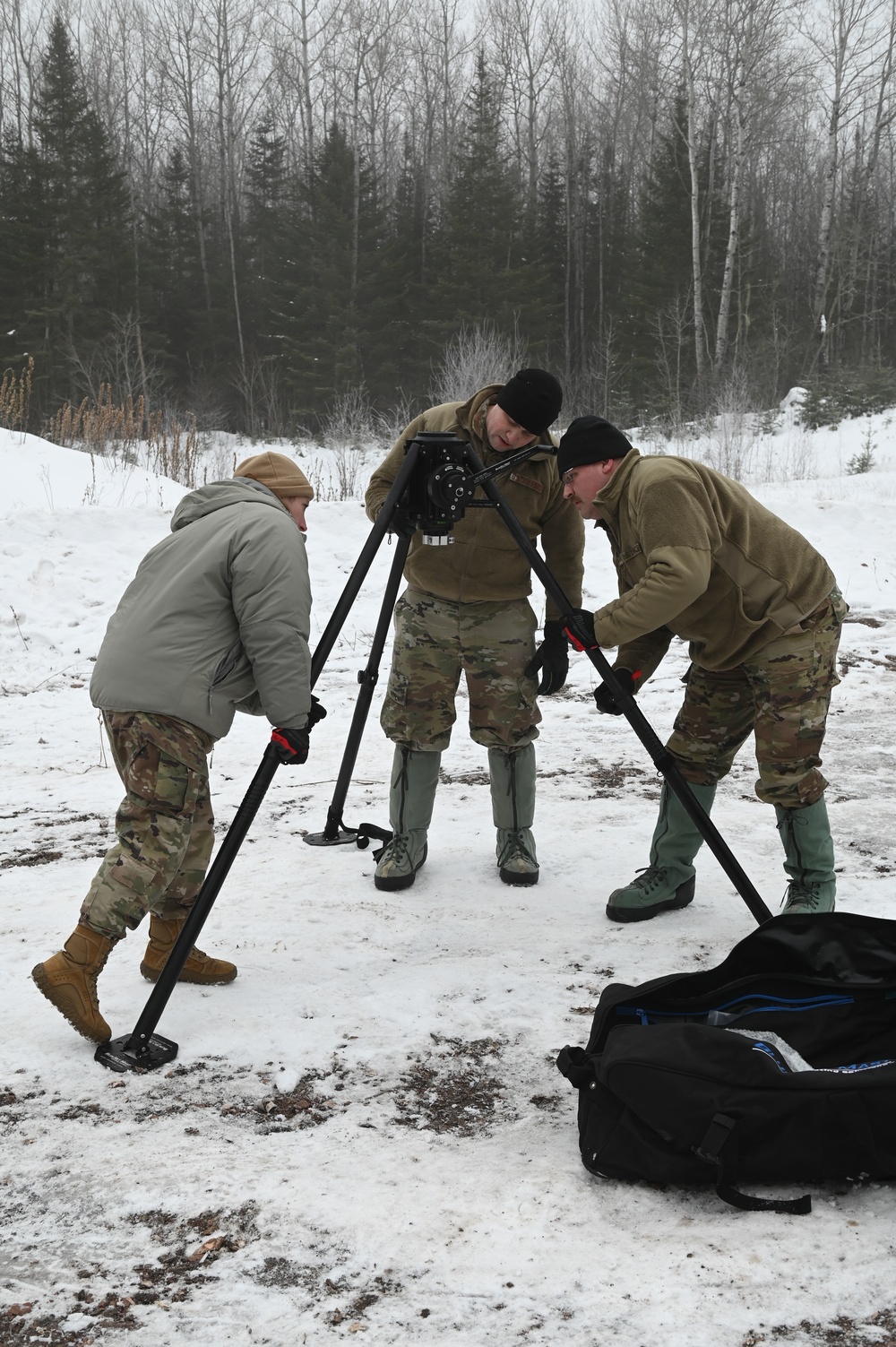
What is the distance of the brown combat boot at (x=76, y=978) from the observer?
9.95 feet

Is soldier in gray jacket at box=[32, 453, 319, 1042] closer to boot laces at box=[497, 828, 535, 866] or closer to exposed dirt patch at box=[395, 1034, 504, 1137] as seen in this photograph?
exposed dirt patch at box=[395, 1034, 504, 1137]

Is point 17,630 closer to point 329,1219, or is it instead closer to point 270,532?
point 270,532

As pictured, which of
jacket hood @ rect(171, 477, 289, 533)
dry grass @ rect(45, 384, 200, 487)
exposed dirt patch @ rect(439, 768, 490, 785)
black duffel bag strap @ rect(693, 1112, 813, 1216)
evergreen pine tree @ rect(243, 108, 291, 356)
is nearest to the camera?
black duffel bag strap @ rect(693, 1112, 813, 1216)

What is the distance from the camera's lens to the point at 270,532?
311 centimetres

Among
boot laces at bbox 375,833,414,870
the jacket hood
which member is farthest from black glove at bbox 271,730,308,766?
boot laces at bbox 375,833,414,870

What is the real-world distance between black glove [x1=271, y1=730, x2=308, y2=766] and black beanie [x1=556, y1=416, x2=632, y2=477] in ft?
4.30

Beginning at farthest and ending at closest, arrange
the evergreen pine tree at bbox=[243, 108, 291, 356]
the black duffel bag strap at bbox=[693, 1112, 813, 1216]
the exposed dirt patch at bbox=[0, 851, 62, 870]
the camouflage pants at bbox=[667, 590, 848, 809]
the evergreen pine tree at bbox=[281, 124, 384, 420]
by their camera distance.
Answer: the evergreen pine tree at bbox=[243, 108, 291, 356] → the evergreen pine tree at bbox=[281, 124, 384, 420] → the exposed dirt patch at bbox=[0, 851, 62, 870] → the camouflage pants at bbox=[667, 590, 848, 809] → the black duffel bag strap at bbox=[693, 1112, 813, 1216]

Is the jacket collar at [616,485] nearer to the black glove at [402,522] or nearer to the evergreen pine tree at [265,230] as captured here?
the black glove at [402,522]

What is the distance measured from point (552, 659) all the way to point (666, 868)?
0.89 meters

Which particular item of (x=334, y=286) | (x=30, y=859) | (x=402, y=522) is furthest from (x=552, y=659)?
(x=334, y=286)

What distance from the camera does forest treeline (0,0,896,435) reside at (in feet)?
87.9

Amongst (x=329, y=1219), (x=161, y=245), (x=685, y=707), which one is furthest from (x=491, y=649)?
(x=161, y=245)

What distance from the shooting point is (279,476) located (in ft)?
11.1

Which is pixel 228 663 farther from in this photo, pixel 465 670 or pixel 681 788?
pixel 681 788
